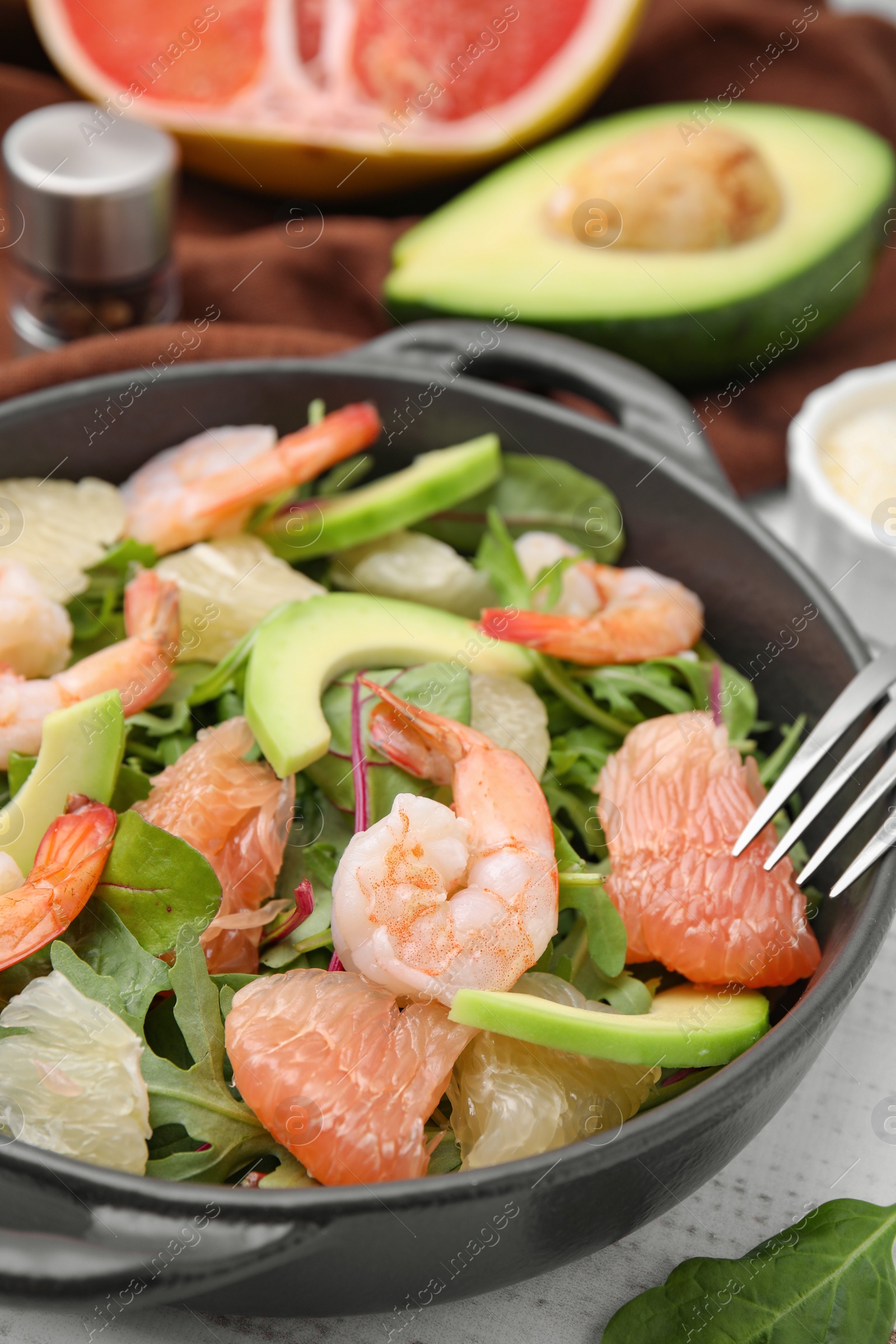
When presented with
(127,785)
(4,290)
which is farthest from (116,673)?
(4,290)

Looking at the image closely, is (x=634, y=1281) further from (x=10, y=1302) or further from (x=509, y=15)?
(x=509, y=15)

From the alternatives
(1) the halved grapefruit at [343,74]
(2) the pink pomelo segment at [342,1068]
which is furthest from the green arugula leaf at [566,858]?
(1) the halved grapefruit at [343,74]

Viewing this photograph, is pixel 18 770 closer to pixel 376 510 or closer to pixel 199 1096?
pixel 199 1096

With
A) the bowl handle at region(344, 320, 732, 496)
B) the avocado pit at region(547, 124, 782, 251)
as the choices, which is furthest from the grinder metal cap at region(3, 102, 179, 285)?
the avocado pit at region(547, 124, 782, 251)

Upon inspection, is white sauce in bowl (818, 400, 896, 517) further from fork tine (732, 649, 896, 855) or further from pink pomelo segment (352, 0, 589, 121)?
pink pomelo segment (352, 0, 589, 121)

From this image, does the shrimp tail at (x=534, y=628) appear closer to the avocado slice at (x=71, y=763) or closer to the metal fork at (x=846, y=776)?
the metal fork at (x=846, y=776)

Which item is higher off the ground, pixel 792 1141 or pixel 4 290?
pixel 792 1141
